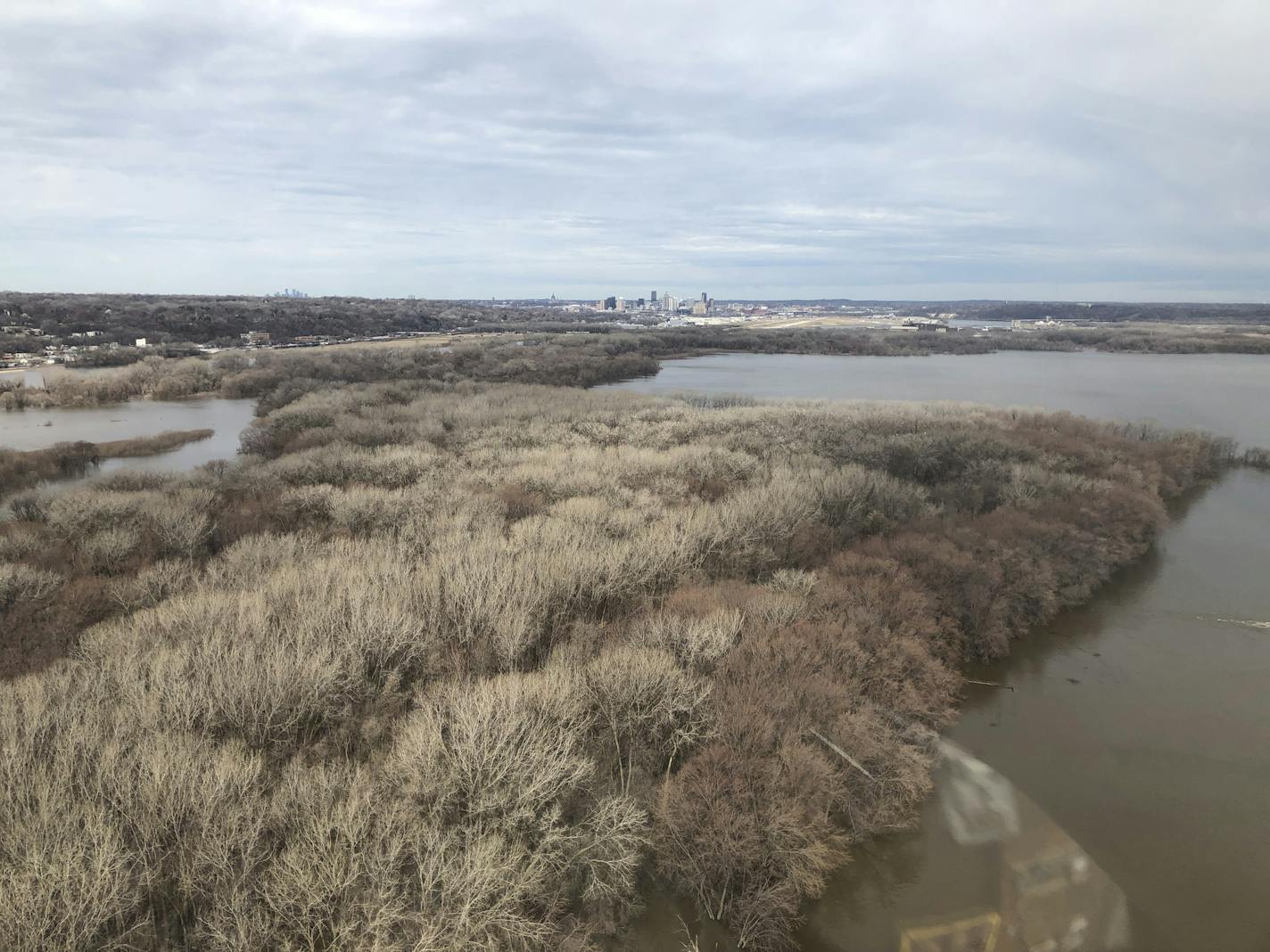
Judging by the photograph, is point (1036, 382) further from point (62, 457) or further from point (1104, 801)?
point (62, 457)

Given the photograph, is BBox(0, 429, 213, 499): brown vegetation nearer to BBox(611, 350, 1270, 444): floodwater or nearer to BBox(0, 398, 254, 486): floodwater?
BBox(0, 398, 254, 486): floodwater

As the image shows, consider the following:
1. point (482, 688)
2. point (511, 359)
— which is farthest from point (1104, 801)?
point (511, 359)

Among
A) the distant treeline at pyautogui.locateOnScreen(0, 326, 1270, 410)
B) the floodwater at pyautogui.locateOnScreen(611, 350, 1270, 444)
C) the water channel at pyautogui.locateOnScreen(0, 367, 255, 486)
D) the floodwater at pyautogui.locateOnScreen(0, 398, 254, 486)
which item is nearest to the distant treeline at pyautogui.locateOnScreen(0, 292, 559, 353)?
the distant treeline at pyautogui.locateOnScreen(0, 326, 1270, 410)

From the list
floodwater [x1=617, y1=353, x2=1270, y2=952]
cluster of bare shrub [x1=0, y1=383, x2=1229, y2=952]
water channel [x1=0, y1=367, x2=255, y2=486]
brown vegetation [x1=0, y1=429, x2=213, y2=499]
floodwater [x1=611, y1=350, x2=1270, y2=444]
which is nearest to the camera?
cluster of bare shrub [x1=0, y1=383, x2=1229, y2=952]

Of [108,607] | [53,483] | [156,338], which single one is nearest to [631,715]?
[108,607]

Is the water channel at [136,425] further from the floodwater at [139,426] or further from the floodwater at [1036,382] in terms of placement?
the floodwater at [1036,382]

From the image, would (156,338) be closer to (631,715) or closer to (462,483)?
(462,483)
